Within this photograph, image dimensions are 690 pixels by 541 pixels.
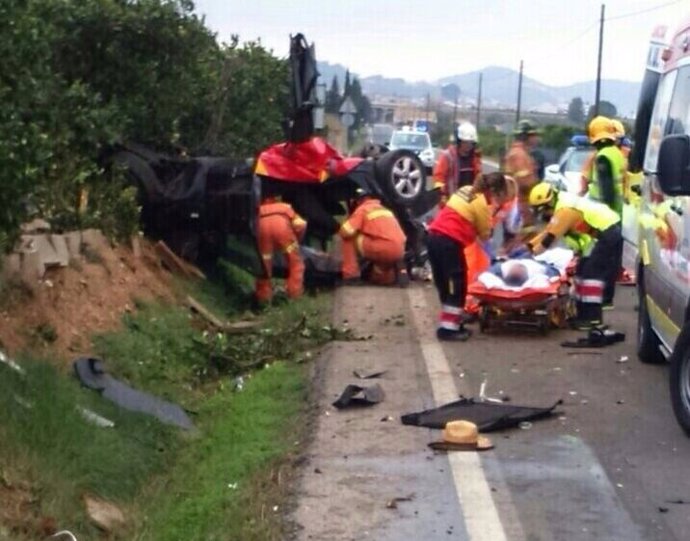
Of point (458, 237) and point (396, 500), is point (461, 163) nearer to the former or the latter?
point (458, 237)

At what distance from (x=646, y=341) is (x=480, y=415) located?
2.64m

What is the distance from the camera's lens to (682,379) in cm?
923

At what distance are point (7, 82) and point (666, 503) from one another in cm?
464

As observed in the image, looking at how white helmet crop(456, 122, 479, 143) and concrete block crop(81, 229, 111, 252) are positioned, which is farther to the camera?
white helmet crop(456, 122, 479, 143)

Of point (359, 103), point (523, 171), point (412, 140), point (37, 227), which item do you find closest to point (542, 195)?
point (523, 171)

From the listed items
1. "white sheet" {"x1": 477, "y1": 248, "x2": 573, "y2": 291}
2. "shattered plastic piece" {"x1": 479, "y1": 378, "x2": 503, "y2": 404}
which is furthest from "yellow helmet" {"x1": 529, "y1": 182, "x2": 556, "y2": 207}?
"shattered plastic piece" {"x1": 479, "y1": 378, "x2": 503, "y2": 404}

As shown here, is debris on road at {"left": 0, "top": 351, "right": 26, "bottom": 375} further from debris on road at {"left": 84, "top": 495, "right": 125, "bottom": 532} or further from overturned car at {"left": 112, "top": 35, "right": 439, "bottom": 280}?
overturned car at {"left": 112, "top": 35, "right": 439, "bottom": 280}

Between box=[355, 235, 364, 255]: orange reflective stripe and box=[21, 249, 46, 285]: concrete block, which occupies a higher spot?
box=[21, 249, 46, 285]: concrete block

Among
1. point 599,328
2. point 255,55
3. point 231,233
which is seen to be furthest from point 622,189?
point 255,55

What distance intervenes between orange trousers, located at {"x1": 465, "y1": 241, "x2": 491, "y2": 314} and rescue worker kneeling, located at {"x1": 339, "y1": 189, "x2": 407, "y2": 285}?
8.25 ft

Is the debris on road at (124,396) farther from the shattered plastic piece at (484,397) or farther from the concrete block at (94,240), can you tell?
the concrete block at (94,240)

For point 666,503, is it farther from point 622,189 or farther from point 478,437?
point 622,189

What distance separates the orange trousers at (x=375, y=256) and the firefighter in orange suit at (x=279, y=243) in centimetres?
69

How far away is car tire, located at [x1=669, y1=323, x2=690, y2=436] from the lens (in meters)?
9.16
